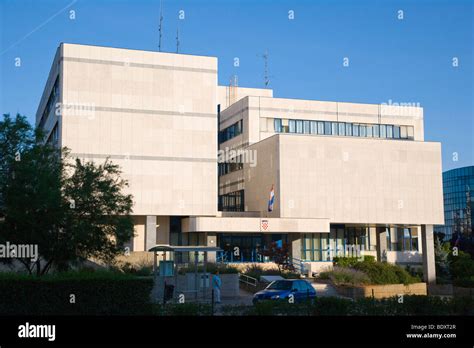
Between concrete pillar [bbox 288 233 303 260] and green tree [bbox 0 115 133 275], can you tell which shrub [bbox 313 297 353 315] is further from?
concrete pillar [bbox 288 233 303 260]

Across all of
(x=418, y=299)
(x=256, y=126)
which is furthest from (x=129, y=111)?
(x=418, y=299)

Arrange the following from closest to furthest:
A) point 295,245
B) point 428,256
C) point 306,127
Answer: point 295,245
point 428,256
point 306,127

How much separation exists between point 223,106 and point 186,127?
90.2ft

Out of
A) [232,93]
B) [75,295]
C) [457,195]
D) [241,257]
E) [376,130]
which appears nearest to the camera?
[75,295]

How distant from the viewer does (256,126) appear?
2625 inches

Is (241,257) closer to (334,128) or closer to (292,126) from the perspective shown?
(292,126)

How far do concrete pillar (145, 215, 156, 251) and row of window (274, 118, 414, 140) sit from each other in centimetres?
2267

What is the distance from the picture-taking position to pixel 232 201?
67.0 metres

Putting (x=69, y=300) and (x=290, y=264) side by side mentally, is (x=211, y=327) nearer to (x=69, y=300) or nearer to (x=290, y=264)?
(x=69, y=300)

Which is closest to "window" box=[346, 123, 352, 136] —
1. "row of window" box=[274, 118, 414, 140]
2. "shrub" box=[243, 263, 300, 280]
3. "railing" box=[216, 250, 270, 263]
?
"row of window" box=[274, 118, 414, 140]

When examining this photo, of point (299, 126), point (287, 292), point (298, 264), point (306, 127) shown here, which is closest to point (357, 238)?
point (298, 264)

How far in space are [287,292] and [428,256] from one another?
33689mm

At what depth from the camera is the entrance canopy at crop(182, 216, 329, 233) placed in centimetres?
5150

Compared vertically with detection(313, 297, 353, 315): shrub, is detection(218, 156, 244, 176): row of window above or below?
above
